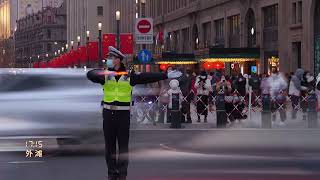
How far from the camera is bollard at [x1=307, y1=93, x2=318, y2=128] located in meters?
21.8

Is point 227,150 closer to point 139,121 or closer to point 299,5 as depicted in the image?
point 139,121

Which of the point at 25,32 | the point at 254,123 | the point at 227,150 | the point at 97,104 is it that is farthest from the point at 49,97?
the point at 25,32

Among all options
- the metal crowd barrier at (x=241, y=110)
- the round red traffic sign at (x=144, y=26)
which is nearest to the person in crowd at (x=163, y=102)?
the metal crowd barrier at (x=241, y=110)

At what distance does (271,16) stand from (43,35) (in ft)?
431

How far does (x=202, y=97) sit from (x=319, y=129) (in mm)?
4787

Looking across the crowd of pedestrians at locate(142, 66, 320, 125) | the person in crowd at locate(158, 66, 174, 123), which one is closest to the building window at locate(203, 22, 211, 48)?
the crowd of pedestrians at locate(142, 66, 320, 125)

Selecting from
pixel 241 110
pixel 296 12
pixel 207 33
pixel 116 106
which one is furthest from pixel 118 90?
pixel 207 33

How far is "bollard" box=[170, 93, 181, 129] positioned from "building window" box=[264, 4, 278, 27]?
24918mm

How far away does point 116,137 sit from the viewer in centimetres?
1001

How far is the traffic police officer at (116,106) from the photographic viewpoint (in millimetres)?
9820

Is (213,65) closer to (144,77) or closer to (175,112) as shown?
(175,112)

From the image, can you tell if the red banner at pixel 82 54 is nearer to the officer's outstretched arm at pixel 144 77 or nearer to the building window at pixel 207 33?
the building window at pixel 207 33

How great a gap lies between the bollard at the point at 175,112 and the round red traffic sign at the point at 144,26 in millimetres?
7725

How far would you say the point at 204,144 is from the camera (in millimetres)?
16391
